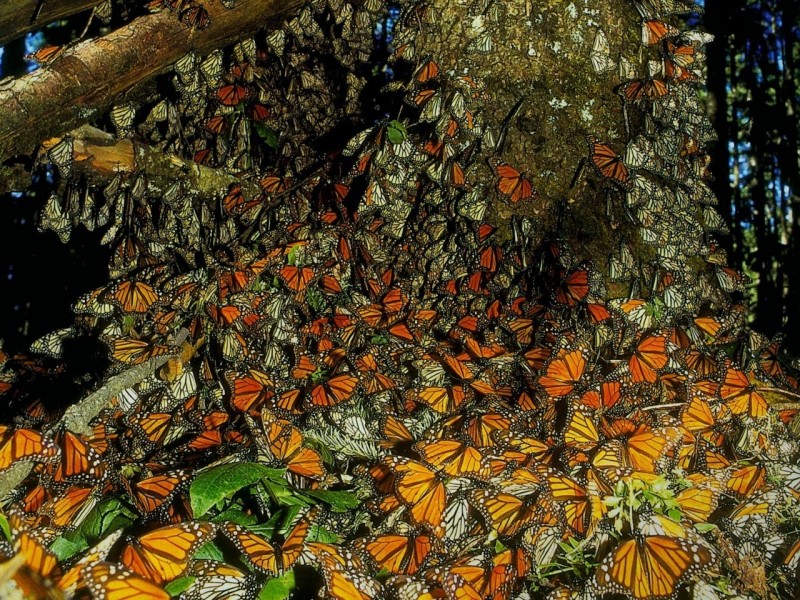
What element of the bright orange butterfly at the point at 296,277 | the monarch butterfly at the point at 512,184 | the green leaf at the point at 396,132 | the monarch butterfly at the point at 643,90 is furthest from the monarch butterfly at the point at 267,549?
the monarch butterfly at the point at 643,90

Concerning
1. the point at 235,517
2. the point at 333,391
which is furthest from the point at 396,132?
the point at 235,517

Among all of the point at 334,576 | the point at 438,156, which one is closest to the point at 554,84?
the point at 438,156

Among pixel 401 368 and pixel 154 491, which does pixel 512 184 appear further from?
pixel 154 491

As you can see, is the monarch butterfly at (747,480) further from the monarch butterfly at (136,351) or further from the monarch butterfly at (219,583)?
the monarch butterfly at (136,351)

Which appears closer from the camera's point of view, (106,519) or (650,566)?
(650,566)

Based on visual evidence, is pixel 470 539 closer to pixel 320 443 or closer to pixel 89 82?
pixel 320 443

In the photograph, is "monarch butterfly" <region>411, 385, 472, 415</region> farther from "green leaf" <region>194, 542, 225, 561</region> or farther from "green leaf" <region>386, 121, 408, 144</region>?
"green leaf" <region>386, 121, 408, 144</region>
